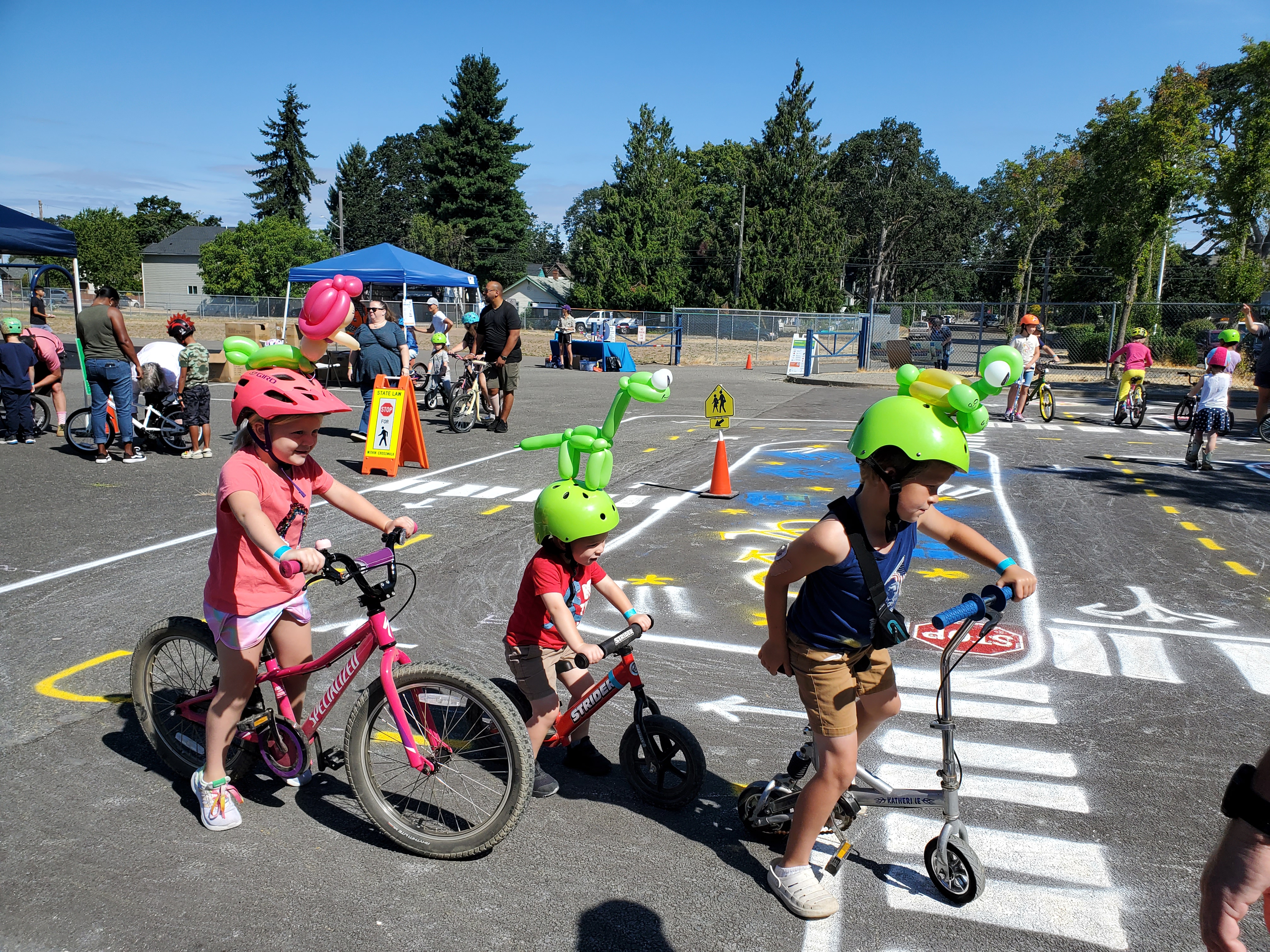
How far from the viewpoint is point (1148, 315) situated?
102 feet

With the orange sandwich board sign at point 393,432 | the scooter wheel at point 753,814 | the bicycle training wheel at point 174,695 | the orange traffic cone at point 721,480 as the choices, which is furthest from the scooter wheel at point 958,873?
the orange sandwich board sign at point 393,432

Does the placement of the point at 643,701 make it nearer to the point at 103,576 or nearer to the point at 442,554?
the point at 442,554

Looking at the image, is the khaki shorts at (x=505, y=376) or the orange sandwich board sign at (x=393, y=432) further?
the khaki shorts at (x=505, y=376)

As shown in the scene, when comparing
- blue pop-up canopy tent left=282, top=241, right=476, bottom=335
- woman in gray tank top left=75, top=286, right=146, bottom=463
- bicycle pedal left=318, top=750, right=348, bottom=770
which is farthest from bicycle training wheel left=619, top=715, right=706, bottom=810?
blue pop-up canopy tent left=282, top=241, right=476, bottom=335

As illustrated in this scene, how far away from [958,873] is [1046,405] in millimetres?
15711

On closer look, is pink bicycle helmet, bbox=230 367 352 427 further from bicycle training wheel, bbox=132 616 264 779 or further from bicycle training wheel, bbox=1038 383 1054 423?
bicycle training wheel, bbox=1038 383 1054 423

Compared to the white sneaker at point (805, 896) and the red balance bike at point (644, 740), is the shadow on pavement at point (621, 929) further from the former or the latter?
the red balance bike at point (644, 740)

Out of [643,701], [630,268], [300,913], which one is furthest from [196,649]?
[630,268]

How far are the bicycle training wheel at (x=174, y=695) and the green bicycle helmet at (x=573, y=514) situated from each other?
159cm

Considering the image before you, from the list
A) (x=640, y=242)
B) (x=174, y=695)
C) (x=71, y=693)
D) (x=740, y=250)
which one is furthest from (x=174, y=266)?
(x=174, y=695)

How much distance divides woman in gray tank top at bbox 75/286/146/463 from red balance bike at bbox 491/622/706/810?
29.8 ft

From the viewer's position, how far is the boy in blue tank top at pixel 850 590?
2.76 metres

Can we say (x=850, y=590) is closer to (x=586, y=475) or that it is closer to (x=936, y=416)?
(x=936, y=416)

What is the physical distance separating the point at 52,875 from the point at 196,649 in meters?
0.95
